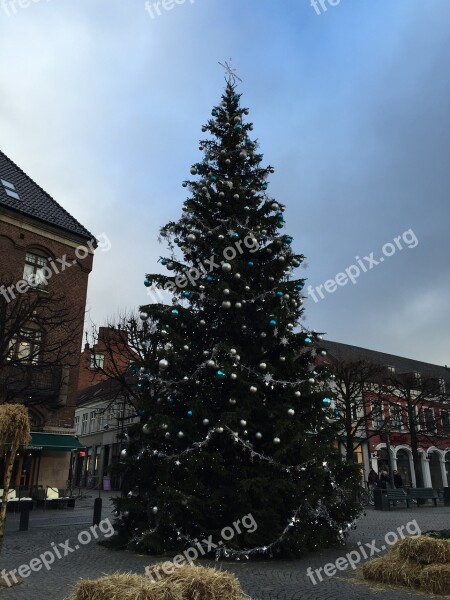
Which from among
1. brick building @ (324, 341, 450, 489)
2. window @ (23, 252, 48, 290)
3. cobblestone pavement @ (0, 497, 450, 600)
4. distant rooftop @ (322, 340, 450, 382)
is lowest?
cobblestone pavement @ (0, 497, 450, 600)

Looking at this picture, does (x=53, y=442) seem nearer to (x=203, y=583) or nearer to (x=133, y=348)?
(x=133, y=348)

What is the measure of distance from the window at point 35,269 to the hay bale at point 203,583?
72.8 feet

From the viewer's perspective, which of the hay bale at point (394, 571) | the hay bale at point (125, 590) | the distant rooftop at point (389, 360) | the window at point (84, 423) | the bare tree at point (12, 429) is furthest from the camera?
the window at point (84, 423)

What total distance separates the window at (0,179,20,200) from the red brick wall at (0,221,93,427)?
2275 millimetres

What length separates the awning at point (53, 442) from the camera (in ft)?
73.5

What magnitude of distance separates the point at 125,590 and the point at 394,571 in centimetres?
512

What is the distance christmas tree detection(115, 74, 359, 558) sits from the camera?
9523mm

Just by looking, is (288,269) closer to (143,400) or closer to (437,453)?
(143,400)

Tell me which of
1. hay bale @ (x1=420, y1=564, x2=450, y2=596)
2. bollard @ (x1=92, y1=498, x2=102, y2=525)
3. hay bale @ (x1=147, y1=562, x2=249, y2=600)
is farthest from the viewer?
bollard @ (x1=92, y1=498, x2=102, y2=525)

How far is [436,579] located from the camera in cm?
704

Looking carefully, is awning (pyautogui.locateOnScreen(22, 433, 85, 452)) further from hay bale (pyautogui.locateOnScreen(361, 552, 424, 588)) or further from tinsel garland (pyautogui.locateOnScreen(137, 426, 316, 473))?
hay bale (pyautogui.locateOnScreen(361, 552, 424, 588))

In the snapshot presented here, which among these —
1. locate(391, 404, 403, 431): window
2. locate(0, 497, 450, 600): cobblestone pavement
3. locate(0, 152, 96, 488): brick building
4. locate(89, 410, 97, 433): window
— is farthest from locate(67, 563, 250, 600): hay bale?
locate(89, 410, 97, 433): window

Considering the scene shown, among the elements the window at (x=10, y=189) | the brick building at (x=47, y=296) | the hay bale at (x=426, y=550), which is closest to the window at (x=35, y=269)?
the brick building at (x=47, y=296)

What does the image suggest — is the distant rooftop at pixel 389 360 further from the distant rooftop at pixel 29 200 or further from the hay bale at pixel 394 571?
the hay bale at pixel 394 571
